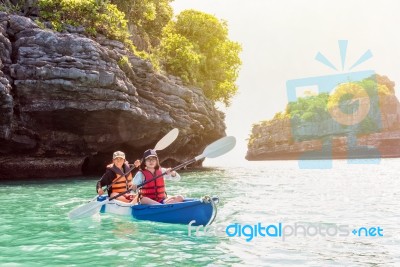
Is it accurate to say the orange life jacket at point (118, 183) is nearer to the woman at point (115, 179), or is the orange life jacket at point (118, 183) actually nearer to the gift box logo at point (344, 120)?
the woman at point (115, 179)

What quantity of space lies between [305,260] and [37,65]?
18.7 metres

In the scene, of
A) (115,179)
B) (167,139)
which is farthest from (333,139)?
(115,179)

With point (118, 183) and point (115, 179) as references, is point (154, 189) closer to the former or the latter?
point (115, 179)

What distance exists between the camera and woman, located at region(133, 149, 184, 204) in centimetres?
1014

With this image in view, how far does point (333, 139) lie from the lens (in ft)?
262

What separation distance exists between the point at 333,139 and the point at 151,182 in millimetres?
74689

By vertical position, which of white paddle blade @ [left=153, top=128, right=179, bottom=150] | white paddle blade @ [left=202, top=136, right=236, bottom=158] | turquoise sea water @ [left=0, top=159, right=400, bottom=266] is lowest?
turquoise sea water @ [left=0, top=159, right=400, bottom=266]

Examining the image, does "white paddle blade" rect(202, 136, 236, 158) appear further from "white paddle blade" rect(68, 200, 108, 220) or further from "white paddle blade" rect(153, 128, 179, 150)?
"white paddle blade" rect(68, 200, 108, 220)

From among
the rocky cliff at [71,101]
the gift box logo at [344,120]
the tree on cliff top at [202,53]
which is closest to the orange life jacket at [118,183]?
the rocky cliff at [71,101]

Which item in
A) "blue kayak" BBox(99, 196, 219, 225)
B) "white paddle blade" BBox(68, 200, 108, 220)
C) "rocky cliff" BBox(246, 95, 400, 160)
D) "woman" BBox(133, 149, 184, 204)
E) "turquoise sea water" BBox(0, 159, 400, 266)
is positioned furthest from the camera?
"rocky cliff" BBox(246, 95, 400, 160)

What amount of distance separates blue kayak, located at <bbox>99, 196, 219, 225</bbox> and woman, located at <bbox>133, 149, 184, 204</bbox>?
1.16 ft

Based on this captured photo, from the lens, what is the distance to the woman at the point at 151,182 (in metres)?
10.1

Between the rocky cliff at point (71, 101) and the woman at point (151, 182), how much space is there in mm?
12676

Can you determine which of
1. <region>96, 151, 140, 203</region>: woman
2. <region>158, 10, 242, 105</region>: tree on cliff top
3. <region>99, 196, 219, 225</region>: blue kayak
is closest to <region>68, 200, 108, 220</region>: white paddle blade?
<region>99, 196, 219, 225</region>: blue kayak
